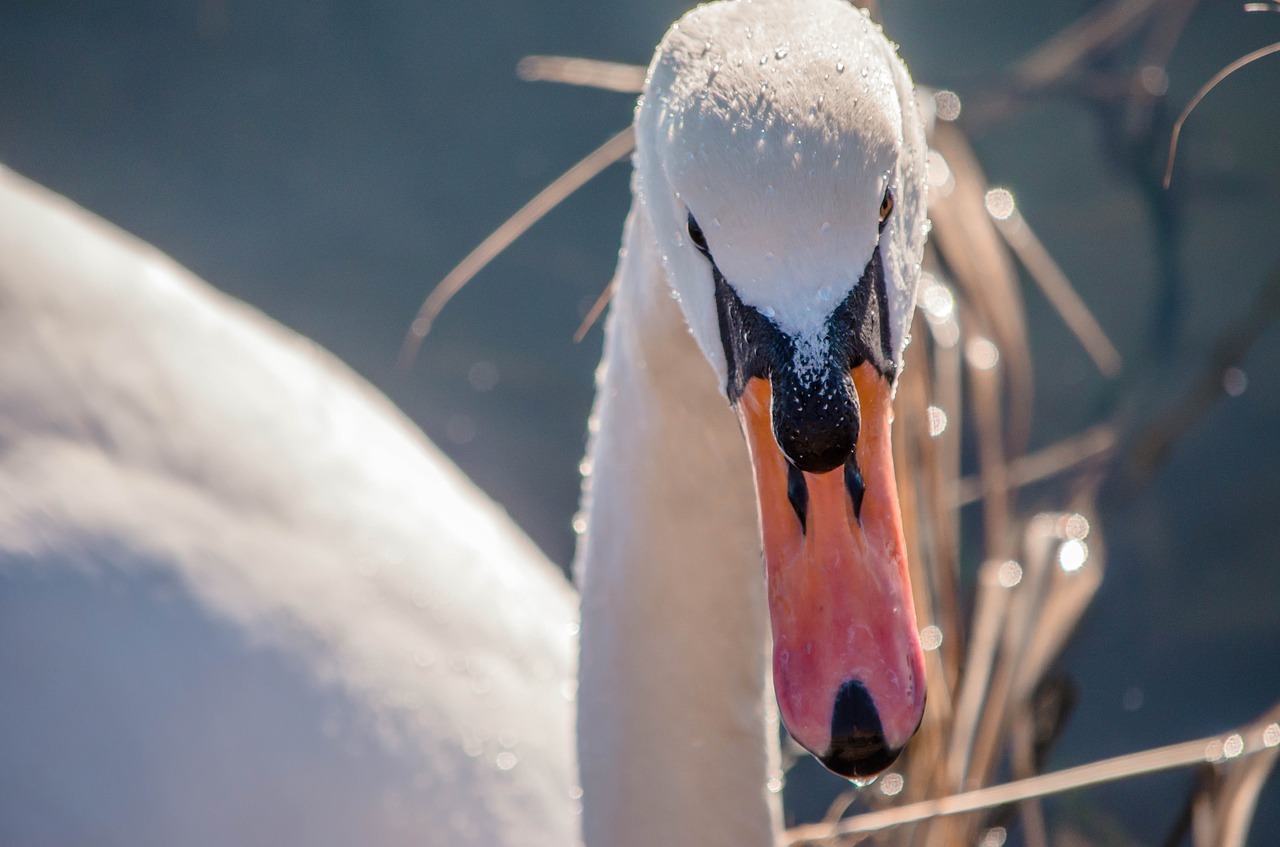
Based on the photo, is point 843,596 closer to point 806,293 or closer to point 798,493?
point 798,493

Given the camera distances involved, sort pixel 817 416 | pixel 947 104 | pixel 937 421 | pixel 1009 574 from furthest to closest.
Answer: pixel 947 104 < pixel 937 421 < pixel 1009 574 < pixel 817 416

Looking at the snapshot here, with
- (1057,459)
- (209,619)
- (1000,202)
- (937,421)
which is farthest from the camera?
(1000,202)

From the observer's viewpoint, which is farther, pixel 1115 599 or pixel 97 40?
pixel 97 40

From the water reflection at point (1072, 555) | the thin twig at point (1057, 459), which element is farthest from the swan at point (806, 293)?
the thin twig at point (1057, 459)

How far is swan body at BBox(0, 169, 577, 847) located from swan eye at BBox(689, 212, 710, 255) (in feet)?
3.01

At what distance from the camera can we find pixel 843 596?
1.29 m

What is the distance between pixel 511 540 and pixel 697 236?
5.77 ft

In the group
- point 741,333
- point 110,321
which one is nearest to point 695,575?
point 741,333

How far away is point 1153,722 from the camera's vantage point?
345 cm

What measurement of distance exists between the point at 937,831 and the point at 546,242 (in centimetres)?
236

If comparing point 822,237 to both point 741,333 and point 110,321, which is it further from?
point 110,321

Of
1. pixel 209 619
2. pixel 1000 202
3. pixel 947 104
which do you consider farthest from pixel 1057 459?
pixel 209 619

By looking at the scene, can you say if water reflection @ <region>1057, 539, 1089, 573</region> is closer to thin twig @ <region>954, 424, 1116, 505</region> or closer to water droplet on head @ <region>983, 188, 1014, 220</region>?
thin twig @ <region>954, 424, 1116, 505</region>

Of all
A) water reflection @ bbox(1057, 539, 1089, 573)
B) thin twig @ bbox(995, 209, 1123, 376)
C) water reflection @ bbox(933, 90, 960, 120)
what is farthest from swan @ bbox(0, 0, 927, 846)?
water reflection @ bbox(933, 90, 960, 120)
